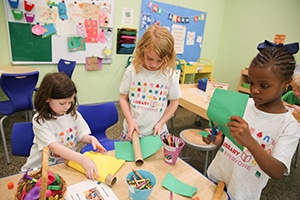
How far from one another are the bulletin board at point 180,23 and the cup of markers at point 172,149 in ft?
10.3

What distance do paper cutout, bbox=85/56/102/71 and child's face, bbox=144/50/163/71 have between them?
245cm

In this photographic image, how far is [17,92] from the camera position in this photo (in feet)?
6.81

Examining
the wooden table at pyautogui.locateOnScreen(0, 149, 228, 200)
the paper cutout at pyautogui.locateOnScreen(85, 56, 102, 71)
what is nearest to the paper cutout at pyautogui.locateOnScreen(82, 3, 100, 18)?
the paper cutout at pyautogui.locateOnScreen(85, 56, 102, 71)

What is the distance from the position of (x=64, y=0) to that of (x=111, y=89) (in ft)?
5.12

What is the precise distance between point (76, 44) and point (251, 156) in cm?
300

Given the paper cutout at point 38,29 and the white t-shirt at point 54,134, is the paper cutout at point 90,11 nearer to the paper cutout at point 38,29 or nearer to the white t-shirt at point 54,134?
the paper cutout at point 38,29

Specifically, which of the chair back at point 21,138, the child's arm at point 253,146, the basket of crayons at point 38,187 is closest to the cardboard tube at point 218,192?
the child's arm at point 253,146

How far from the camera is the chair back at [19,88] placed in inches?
77.6

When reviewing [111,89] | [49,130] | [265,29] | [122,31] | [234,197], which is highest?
[265,29]

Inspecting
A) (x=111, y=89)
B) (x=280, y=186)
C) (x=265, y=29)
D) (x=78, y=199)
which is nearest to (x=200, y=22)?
(x=265, y=29)

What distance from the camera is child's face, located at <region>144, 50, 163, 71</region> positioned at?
1.11m

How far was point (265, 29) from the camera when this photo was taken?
13.5ft

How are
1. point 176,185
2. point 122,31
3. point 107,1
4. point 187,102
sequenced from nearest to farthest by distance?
point 176,185
point 187,102
point 107,1
point 122,31

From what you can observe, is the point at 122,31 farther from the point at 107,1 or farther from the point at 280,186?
the point at 280,186
